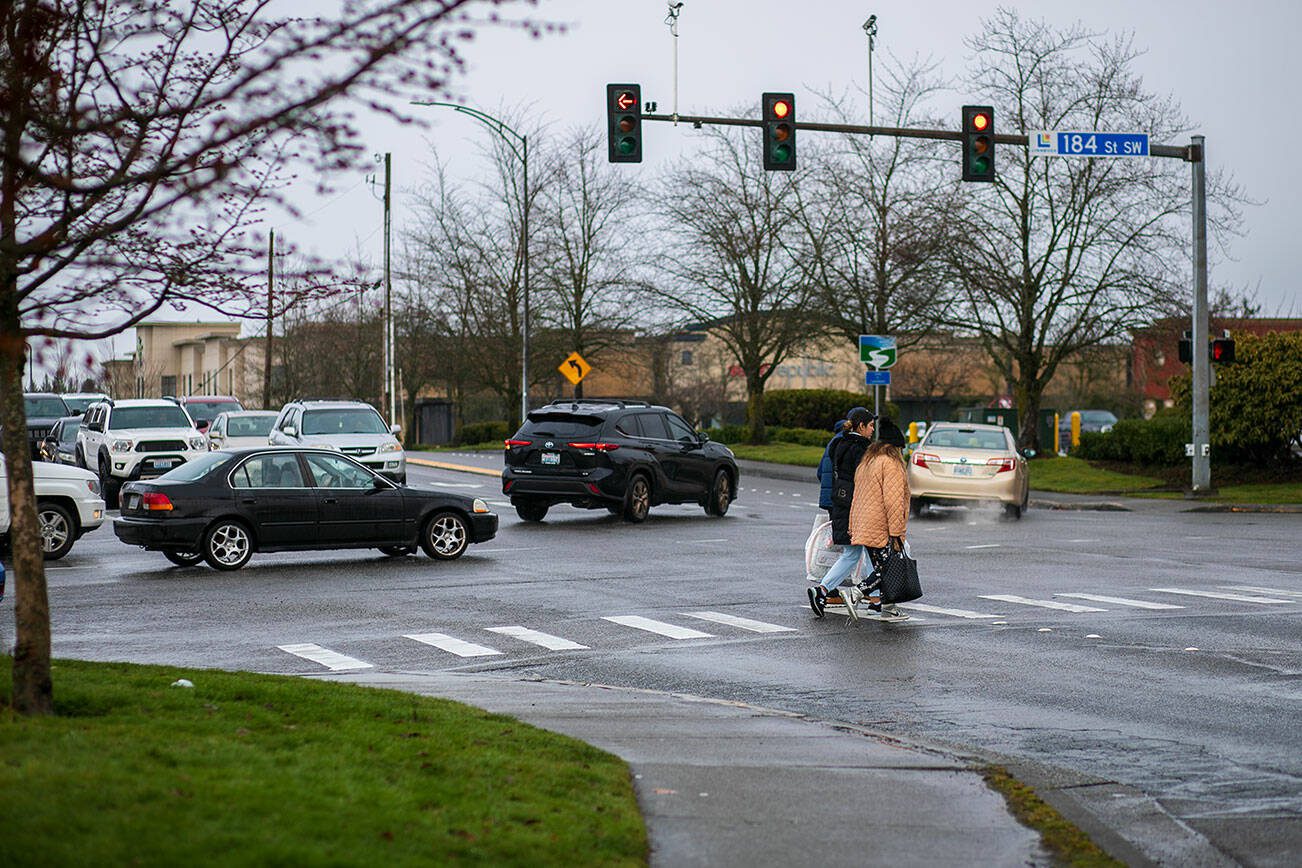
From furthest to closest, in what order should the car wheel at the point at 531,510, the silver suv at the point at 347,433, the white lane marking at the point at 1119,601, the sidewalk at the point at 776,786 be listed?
the silver suv at the point at 347,433, the car wheel at the point at 531,510, the white lane marking at the point at 1119,601, the sidewalk at the point at 776,786

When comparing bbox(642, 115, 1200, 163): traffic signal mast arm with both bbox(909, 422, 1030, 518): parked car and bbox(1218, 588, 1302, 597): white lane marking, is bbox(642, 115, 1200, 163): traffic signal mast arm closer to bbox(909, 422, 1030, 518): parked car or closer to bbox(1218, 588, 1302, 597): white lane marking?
bbox(909, 422, 1030, 518): parked car

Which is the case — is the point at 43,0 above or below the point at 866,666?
above

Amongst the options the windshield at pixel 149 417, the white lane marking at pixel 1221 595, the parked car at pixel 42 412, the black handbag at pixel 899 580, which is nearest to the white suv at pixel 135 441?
the windshield at pixel 149 417

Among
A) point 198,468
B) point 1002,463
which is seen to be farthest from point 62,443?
point 1002,463

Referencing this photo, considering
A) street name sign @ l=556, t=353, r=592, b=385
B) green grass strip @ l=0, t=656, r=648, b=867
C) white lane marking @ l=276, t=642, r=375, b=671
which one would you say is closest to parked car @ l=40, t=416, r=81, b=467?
street name sign @ l=556, t=353, r=592, b=385

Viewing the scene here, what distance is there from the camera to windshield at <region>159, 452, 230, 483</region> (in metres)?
18.8

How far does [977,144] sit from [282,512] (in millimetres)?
12662

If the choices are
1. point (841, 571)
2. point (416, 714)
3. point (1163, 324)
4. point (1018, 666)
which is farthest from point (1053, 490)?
point (416, 714)

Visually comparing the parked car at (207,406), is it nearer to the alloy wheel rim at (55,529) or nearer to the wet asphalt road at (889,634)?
the wet asphalt road at (889,634)

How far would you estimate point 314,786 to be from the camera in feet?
20.5

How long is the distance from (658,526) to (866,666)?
13609mm

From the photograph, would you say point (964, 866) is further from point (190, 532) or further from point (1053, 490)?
point (1053, 490)

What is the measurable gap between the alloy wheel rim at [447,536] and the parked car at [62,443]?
1632 centimetres

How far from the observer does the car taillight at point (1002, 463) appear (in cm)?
2716
